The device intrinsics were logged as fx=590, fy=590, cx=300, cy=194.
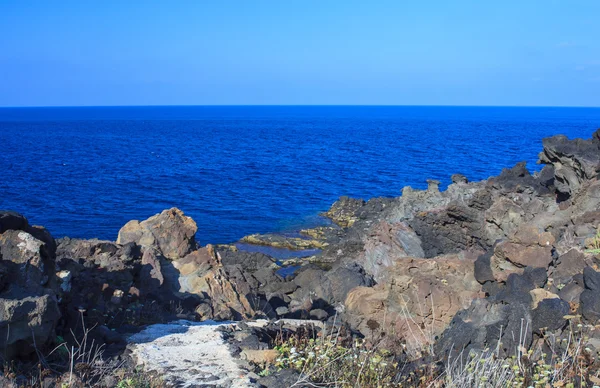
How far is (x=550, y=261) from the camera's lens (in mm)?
13922

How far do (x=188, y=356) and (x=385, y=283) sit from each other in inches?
A: 232

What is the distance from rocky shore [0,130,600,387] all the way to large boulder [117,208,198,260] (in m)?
0.05

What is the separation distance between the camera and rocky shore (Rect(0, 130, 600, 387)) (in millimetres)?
9578

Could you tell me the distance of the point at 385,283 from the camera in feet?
45.8

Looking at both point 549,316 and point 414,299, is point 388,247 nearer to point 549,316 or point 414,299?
point 414,299

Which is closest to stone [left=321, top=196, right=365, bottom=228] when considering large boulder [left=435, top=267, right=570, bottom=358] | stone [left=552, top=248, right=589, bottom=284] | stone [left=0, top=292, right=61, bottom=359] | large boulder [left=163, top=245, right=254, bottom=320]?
large boulder [left=163, top=245, right=254, bottom=320]

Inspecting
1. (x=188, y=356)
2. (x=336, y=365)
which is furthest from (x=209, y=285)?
(x=336, y=365)

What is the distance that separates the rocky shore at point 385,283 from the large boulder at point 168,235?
5 centimetres

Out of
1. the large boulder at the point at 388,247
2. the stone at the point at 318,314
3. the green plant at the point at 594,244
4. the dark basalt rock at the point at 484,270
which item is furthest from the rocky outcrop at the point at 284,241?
the dark basalt rock at the point at 484,270

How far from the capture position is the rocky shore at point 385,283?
31.4 feet

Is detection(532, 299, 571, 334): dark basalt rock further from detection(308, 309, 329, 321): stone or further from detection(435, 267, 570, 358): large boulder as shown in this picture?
detection(308, 309, 329, 321): stone

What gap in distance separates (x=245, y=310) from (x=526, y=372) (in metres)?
10.1

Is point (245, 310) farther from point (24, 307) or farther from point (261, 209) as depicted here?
point (261, 209)

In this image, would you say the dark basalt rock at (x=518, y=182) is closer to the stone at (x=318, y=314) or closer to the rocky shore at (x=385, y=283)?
the rocky shore at (x=385, y=283)
